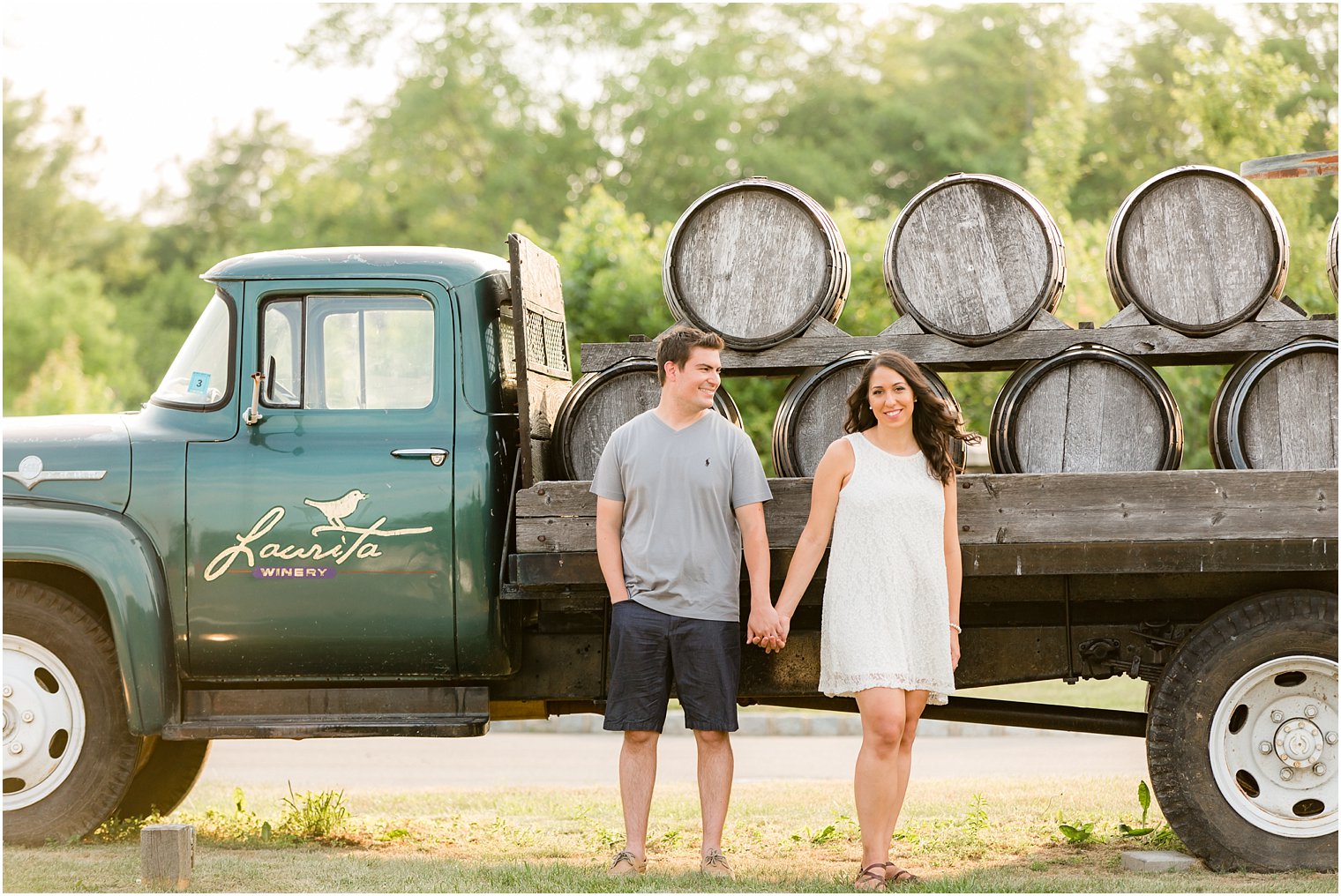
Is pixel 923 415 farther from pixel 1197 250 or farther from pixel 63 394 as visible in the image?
pixel 63 394

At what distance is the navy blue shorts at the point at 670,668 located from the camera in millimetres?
4988

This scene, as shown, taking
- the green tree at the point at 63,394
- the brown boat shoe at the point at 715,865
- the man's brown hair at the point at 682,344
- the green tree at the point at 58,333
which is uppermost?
the green tree at the point at 58,333

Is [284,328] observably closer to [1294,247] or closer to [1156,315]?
→ [1156,315]

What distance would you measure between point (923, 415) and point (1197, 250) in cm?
129

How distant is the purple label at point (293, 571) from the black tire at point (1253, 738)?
3.00m

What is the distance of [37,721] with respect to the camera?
5.51 metres

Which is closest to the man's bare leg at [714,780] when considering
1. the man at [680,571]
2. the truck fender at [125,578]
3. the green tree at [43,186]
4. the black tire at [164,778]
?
the man at [680,571]

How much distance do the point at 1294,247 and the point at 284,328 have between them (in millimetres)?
11075

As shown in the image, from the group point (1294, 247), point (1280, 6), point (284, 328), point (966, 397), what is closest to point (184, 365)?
point (284, 328)

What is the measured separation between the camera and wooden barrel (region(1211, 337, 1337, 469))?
17.1 ft

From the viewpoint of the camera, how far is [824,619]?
4.95m

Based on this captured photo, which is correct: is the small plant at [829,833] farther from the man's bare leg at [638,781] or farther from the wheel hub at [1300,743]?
the wheel hub at [1300,743]

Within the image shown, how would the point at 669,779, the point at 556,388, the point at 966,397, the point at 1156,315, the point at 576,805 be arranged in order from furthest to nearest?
the point at 966,397 → the point at 669,779 → the point at 576,805 → the point at 556,388 → the point at 1156,315

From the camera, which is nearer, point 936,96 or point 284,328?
point 284,328
